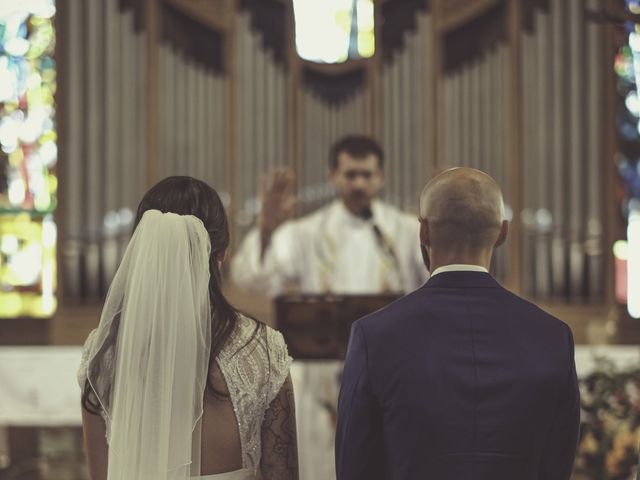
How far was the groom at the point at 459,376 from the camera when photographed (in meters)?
2.53

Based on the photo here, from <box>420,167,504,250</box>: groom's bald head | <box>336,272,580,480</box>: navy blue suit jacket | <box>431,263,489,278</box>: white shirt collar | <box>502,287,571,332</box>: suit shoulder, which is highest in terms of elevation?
<box>420,167,504,250</box>: groom's bald head

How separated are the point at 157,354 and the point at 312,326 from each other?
4.87 ft

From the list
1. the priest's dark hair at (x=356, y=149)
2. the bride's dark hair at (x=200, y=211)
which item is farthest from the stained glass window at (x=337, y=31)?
the bride's dark hair at (x=200, y=211)

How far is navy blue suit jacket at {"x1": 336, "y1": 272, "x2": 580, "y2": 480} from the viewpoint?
253 cm

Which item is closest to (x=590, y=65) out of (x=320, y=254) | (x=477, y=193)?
(x=320, y=254)

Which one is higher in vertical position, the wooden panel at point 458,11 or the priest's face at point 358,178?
the wooden panel at point 458,11

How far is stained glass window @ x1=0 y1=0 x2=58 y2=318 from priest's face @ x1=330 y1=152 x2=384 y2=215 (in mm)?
2980

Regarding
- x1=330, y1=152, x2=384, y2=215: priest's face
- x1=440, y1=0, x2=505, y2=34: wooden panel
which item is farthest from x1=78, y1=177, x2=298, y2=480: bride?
x1=440, y1=0, x2=505, y2=34: wooden panel

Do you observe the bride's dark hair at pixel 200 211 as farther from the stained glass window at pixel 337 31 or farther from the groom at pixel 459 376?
the stained glass window at pixel 337 31

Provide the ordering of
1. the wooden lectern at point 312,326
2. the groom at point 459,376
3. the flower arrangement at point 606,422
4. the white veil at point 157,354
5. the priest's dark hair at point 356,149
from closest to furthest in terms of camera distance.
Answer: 1. the groom at point 459,376
2. the white veil at point 157,354
3. the wooden lectern at point 312,326
4. the flower arrangement at point 606,422
5. the priest's dark hair at point 356,149

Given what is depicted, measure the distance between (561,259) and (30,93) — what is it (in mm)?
4088

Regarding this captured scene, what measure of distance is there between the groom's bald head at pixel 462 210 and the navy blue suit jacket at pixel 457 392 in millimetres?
92

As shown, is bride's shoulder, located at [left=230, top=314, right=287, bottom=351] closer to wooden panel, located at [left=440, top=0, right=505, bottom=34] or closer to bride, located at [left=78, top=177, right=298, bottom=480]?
bride, located at [left=78, top=177, right=298, bottom=480]

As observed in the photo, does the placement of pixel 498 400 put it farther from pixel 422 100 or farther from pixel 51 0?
pixel 51 0
